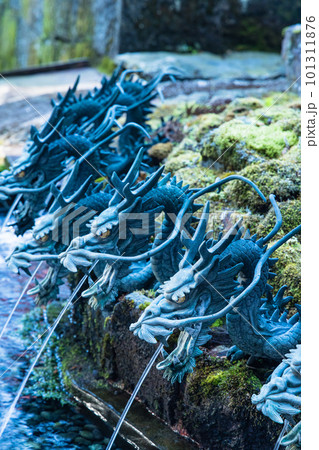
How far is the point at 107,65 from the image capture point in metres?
11.5

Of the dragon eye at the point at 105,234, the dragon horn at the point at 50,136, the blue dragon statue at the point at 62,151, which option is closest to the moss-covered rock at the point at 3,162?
the blue dragon statue at the point at 62,151

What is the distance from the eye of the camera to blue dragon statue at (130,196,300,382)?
9.54 feet

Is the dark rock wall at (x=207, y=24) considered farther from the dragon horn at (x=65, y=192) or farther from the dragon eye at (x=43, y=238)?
the dragon eye at (x=43, y=238)

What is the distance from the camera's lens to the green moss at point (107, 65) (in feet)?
37.0

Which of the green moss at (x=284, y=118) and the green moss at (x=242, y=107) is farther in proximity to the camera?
the green moss at (x=242, y=107)

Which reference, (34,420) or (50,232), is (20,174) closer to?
(50,232)

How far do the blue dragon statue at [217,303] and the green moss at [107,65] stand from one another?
8.54 m

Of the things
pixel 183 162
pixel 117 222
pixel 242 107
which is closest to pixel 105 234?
pixel 117 222

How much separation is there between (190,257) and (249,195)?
182 cm
